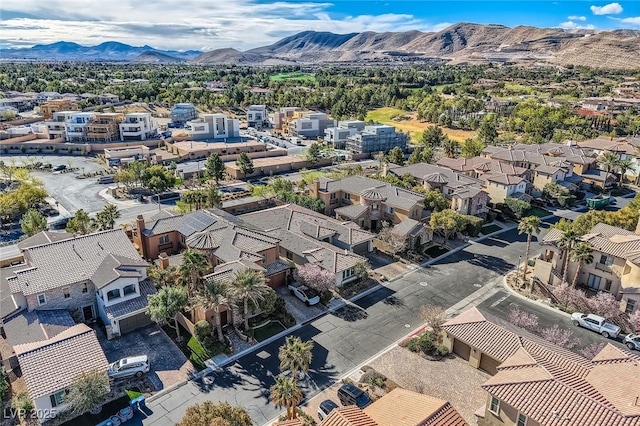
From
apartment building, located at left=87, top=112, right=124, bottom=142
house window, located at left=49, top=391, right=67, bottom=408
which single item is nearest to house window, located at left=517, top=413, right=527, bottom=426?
house window, located at left=49, top=391, right=67, bottom=408

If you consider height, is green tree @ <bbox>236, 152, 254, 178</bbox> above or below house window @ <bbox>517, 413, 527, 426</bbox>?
above

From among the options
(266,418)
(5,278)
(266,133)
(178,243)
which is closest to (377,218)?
(178,243)

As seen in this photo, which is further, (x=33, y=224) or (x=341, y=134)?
(x=341, y=134)

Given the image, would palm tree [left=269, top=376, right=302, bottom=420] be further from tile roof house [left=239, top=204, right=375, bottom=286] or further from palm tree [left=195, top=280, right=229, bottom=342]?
tile roof house [left=239, top=204, right=375, bottom=286]

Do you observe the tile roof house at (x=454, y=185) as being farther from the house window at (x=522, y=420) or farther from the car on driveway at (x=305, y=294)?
the house window at (x=522, y=420)

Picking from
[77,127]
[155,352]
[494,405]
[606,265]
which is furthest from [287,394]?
[77,127]

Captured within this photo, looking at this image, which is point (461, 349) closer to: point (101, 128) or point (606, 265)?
point (606, 265)
